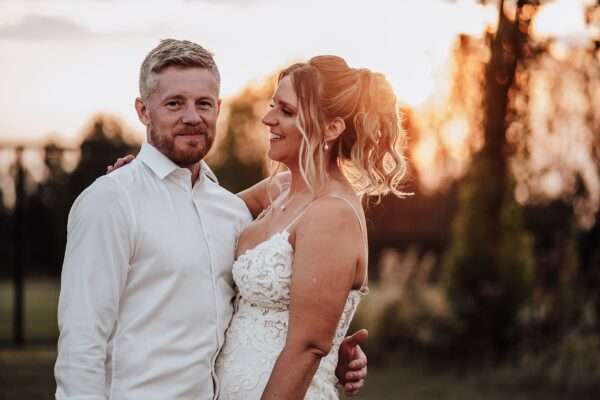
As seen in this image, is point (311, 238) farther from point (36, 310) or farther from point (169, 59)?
point (36, 310)

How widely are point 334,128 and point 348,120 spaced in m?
0.06

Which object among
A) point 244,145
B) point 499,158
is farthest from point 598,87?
point 244,145

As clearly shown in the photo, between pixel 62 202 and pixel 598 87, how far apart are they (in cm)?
642

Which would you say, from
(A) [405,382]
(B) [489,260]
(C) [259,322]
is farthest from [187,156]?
(B) [489,260]

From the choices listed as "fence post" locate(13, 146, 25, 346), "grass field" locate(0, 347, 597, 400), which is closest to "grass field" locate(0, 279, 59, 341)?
"fence post" locate(13, 146, 25, 346)

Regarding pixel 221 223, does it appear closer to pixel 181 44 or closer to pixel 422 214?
pixel 181 44

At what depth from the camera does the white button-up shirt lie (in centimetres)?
299

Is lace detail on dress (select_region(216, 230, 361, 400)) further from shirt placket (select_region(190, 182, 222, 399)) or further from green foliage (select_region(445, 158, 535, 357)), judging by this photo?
green foliage (select_region(445, 158, 535, 357))

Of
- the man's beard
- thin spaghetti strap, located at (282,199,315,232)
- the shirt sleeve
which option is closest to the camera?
the shirt sleeve

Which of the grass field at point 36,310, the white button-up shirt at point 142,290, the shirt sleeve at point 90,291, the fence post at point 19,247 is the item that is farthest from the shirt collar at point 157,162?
the grass field at point 36,310

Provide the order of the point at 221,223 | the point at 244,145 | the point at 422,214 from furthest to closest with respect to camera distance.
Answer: the point at 244,145 < the point at 422,214 < the point at 221,223

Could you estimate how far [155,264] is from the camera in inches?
123

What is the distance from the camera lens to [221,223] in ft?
11.4

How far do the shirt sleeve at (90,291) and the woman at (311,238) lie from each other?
1.70ft
